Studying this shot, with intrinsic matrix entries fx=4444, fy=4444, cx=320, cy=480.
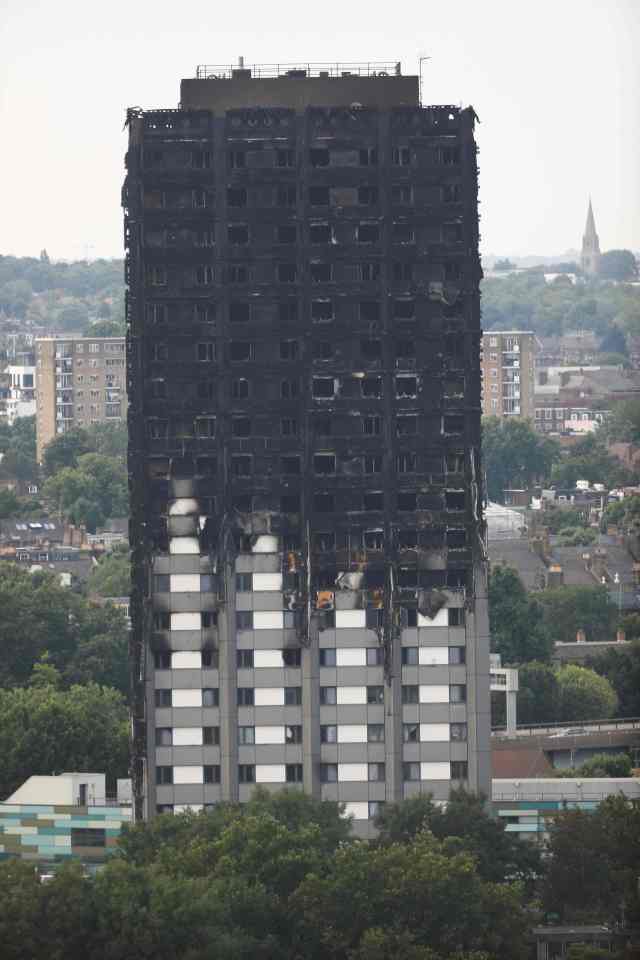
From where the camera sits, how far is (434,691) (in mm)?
157500

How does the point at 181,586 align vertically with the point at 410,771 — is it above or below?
above

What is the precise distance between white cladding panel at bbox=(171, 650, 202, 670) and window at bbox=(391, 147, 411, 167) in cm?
1897

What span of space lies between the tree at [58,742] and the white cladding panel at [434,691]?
2273 cm

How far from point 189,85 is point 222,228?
5.74m

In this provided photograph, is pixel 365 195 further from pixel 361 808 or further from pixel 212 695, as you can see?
pixel 361 808

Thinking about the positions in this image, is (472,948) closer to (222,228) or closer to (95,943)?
(95,943)

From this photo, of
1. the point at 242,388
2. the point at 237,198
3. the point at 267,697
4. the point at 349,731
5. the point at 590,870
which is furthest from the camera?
the point at 237,198

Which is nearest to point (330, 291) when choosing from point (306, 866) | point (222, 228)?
point (222, 228)


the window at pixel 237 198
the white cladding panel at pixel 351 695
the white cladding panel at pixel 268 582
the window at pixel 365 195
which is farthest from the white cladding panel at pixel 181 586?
the window at pixel 365 195

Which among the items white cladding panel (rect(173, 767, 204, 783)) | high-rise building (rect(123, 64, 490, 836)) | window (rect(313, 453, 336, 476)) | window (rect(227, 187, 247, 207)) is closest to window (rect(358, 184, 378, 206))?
high-rise building (rect(123, 64, 490, 836))

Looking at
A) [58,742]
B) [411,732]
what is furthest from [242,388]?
[58,742]

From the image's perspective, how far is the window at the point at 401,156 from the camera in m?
159

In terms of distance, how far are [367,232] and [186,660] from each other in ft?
54.6

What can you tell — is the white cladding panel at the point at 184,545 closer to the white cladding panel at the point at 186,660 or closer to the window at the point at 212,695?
the white cladding panel at the point at 186,660
